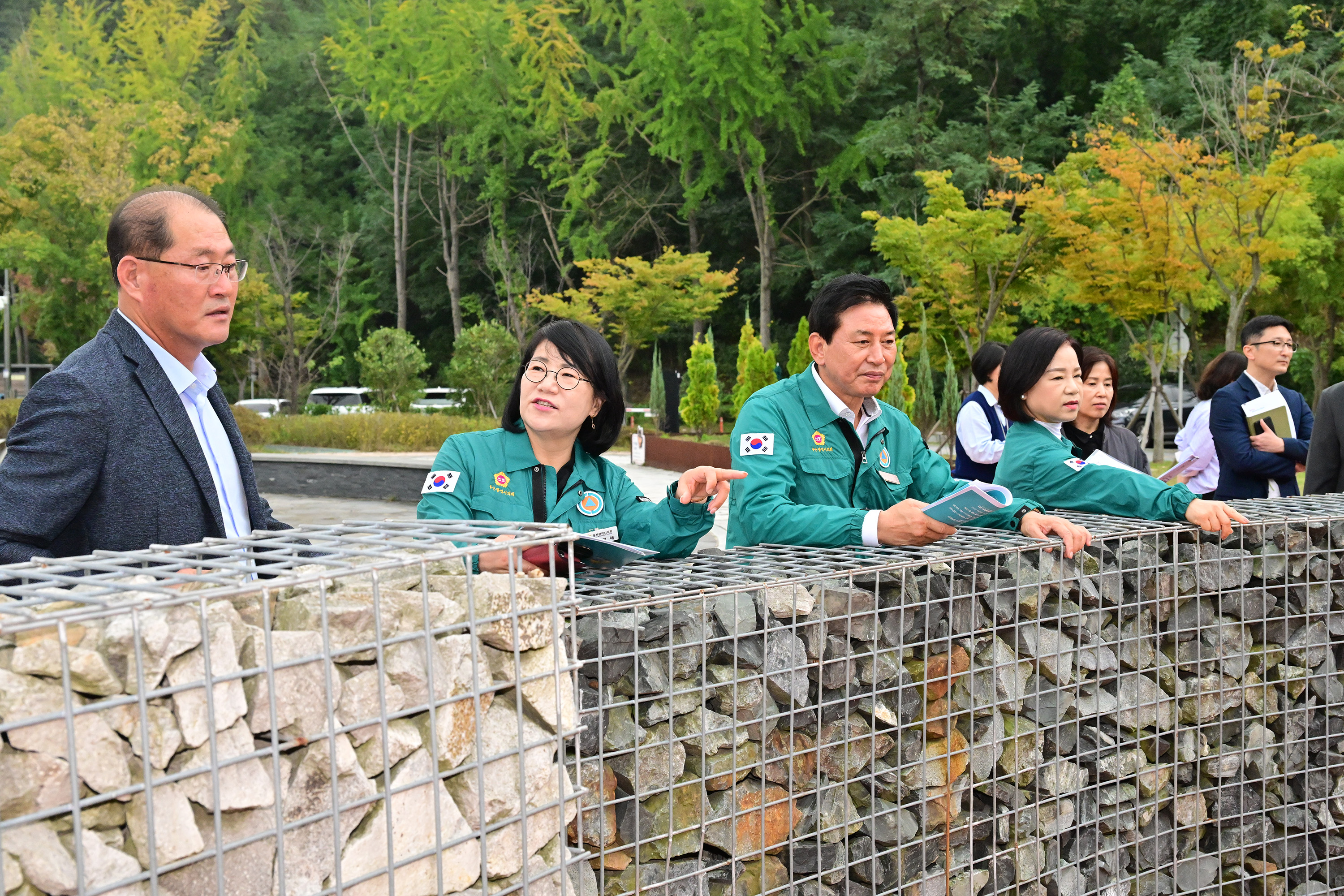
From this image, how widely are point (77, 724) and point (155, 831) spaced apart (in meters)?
0.14

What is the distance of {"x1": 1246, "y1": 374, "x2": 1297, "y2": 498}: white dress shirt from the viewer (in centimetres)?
485

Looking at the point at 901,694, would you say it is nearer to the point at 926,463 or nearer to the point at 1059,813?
the point at 1059,813

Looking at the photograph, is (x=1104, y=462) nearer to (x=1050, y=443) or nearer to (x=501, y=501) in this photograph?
(x=1050, y=443)

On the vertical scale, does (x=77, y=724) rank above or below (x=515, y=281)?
below

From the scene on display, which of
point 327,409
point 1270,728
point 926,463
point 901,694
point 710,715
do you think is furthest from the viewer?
point 327,409

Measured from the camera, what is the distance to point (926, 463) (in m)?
3.15

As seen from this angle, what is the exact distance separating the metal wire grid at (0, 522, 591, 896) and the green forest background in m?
16.0

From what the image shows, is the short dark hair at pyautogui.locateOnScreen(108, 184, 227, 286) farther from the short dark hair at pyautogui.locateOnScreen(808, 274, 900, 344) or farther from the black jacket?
the black jacket

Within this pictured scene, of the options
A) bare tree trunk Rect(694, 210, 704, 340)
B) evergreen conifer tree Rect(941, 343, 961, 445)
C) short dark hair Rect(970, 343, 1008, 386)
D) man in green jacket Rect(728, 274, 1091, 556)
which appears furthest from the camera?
bare tree trunk Rect(694, 210, 704, 340)

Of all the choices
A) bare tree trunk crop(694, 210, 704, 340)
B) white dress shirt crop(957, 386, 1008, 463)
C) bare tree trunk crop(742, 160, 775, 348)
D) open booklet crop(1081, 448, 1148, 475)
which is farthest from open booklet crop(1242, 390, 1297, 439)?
bare tree trunk crop(694, 210, 704, 340)

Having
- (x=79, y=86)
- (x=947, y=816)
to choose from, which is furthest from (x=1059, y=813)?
(x=79, y=86)

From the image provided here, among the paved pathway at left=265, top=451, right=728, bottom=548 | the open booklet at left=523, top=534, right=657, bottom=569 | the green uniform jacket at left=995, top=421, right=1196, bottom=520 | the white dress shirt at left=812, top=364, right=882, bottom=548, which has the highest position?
the white dress shirt at left=812, top=364, right=882, bottom=548

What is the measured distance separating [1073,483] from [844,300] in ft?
2.76

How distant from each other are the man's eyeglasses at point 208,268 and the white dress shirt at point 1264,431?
4.23 metres
